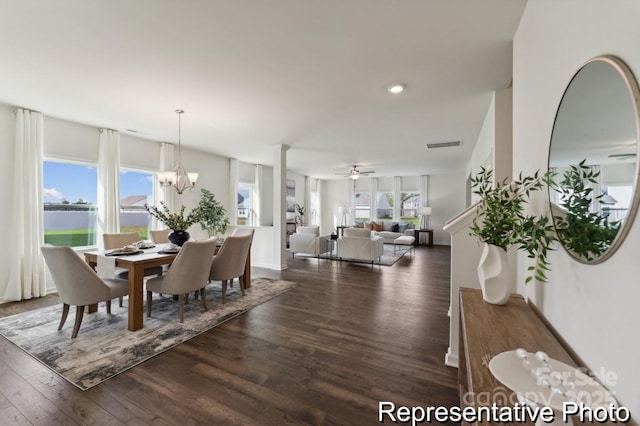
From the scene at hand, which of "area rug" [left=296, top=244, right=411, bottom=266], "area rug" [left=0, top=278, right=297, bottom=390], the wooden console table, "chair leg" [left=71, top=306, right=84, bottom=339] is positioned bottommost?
"area rug" [left=0, top=278, right=297, bottom=390]

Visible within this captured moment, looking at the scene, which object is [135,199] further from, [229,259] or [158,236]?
[229,259]

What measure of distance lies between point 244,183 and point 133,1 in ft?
20.5

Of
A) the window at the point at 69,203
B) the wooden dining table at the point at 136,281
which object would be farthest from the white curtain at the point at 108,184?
the wooden dining table at the point at 136,281

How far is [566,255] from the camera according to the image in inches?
44.9

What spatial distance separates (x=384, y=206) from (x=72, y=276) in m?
10.1

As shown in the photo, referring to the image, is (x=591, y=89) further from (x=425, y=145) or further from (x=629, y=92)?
(x=425, y=145)

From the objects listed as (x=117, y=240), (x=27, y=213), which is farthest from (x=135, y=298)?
(x=27, y=213)

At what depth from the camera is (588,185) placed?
923 millimetres

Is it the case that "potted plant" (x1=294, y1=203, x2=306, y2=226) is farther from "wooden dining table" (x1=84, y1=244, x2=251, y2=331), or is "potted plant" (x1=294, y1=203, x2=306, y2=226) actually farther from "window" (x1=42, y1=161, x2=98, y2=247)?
"wooden dining table" (x1=84, y1=244, x2=251, y2=331)

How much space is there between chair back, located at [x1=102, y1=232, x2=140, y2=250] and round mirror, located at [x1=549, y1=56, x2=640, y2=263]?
478 centimetres

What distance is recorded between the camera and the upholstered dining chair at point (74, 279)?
8.25ft

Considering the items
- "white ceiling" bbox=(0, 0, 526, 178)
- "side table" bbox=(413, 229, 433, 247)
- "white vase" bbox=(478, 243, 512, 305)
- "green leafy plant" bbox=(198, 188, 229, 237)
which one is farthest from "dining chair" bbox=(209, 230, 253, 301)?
"side table" bbox=(413, 229, 433, 247)

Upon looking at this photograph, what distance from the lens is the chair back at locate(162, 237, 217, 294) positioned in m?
2.90

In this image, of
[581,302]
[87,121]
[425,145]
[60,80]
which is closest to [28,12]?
[60,80]
